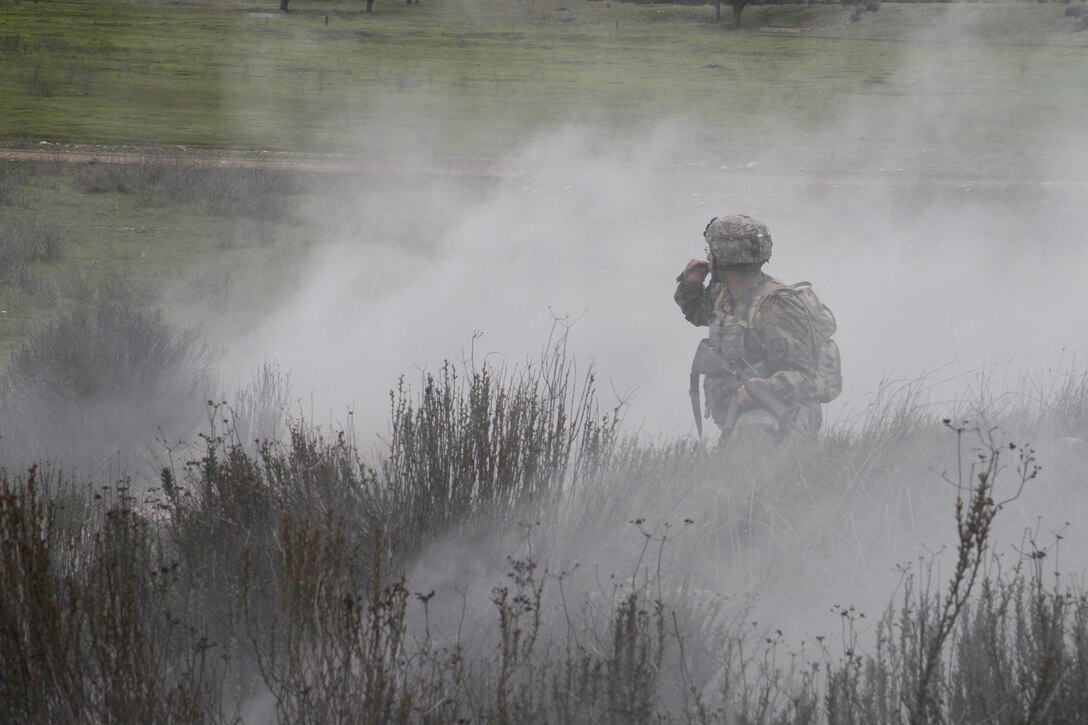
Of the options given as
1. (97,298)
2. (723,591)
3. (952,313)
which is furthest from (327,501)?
(952,313)

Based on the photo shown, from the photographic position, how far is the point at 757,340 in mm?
5348

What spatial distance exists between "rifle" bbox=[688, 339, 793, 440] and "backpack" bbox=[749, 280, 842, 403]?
18 centimetres

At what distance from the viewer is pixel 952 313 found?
11.1m

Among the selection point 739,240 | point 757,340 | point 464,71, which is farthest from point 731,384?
point 464,71

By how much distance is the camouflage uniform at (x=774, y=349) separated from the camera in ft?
17.1

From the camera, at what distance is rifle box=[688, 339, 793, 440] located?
523 cm

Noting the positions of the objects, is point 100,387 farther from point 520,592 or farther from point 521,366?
point 520,592

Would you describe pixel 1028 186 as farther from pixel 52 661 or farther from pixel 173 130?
pixel 52 661

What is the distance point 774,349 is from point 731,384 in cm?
→ 34

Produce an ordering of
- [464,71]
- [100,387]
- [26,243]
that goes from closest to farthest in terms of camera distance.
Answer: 1. [100,387]
2. [26,243]
3. [464,71]

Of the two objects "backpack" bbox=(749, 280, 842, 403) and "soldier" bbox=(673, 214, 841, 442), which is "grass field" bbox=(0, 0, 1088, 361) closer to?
"soldier" bbox=(673, 214, 841, 442)

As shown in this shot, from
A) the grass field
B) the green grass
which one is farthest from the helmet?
the green grass

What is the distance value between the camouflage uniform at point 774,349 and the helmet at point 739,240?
0.28 feet

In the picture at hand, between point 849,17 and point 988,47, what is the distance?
3214mm
